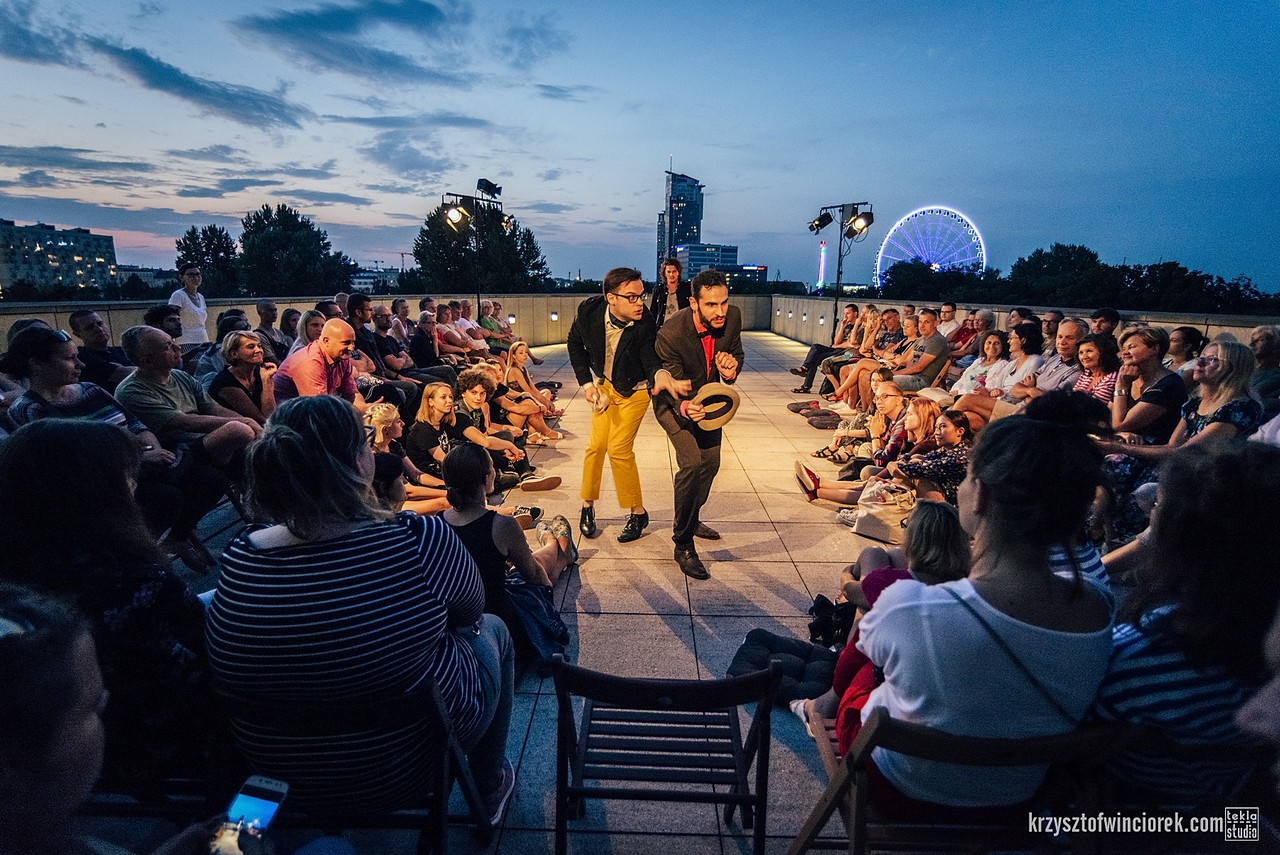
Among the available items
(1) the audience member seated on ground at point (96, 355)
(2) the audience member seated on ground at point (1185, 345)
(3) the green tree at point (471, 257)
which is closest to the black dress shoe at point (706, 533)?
(2) the audience member seated on ground at point (1185, 345)

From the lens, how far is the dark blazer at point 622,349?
14.0 ft

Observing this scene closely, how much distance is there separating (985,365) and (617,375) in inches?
196

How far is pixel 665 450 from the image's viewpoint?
21.7ft

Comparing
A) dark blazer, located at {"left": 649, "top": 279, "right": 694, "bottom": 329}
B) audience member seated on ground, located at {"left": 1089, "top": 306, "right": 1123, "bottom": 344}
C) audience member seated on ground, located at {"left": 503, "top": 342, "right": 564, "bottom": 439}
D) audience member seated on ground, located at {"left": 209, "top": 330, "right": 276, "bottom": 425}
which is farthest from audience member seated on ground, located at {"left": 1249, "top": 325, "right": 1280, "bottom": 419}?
audience member seated on ground, located at {"left": 209, "top": 330, "right": 276, "bottom": 425}

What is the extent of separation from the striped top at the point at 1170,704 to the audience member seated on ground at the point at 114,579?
2.14 meters

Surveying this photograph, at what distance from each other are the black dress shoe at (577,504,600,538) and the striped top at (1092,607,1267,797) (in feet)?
11.0

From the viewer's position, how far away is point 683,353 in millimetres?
4105

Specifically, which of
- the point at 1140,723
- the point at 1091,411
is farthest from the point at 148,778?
the point at 1091,411

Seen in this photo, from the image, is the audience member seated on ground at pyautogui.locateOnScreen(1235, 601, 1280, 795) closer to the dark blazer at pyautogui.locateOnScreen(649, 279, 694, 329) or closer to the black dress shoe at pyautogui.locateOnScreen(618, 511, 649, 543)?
the black dress shoe at pyautogui.locateOnScreen(618, 511, 649, 543)

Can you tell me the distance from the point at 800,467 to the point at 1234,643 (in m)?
4.23

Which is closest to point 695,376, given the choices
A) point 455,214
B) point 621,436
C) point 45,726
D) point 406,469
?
point 621,436

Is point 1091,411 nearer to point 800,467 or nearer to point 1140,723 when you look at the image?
point 1140,723

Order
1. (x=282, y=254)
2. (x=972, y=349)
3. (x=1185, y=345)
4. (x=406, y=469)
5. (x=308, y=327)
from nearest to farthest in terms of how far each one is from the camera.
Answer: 1. (x=406, y=469)
2. (x=1185, y=345)
3. (x=308, y=327)
4. (x=972, y=349)
5. (x=282, y=254)

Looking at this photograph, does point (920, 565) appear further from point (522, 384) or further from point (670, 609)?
point (522, 384)
